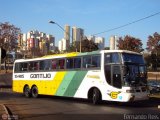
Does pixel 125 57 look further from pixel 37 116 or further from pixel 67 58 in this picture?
pixel 37 116

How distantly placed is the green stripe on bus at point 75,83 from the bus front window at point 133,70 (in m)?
3.34

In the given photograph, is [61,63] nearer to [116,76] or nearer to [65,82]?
[65,82]

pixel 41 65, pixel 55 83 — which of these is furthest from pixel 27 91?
pixel 55 83

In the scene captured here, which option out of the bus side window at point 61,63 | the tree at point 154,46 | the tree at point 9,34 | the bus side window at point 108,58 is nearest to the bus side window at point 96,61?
the bus side window at point 108,58

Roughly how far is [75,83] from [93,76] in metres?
2.08

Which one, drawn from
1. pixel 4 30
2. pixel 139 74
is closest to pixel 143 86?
pixel 139 74

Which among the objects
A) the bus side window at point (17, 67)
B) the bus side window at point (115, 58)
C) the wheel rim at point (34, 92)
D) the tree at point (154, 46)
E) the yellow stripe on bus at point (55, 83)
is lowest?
the wheel rim at point (34, 92)

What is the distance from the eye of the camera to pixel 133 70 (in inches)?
828

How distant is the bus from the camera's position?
68.0 feet

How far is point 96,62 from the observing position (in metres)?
22.6

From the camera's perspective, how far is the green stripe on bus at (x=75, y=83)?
23.8 meters

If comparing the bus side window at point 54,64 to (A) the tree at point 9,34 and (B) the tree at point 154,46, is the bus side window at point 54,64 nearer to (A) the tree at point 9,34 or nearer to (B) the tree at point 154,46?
(A) the tree at point 9,34

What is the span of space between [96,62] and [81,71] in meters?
1.56

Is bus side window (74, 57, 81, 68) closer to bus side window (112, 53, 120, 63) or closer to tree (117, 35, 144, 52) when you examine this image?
bus side window (112, 53, 120, 63)
